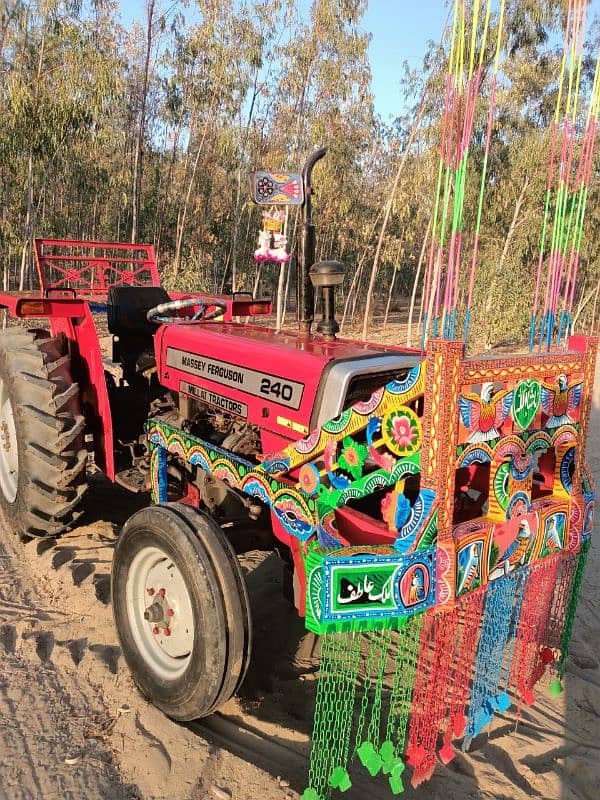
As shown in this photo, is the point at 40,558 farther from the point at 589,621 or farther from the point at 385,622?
the point at 589,621

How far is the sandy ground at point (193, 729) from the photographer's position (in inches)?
77.5

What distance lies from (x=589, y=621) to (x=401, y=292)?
40.5 meters

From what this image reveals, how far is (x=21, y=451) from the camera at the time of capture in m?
3.30

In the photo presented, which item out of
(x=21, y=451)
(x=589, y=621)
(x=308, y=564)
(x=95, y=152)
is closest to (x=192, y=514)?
(x=308, y=564)

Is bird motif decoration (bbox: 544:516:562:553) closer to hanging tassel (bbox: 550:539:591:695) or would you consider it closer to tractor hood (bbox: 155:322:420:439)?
hanging tassel (bbox: 550:539:591:695)

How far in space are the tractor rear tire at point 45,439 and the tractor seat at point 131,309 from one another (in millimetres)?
445

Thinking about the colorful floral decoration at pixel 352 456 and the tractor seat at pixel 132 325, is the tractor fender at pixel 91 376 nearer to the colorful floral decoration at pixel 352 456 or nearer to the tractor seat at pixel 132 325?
the tractor seat at pixel 132 325

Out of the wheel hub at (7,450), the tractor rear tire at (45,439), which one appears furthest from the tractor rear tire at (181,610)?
the wheel hub at (7,450)

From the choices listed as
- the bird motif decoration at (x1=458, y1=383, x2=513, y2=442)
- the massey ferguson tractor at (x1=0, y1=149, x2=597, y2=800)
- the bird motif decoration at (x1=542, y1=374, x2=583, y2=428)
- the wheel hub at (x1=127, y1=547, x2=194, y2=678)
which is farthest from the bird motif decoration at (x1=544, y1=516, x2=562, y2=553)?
the wheel hub at (x1=127, y1=547, x2=194, y2=678)

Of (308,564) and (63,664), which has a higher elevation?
(308,564)

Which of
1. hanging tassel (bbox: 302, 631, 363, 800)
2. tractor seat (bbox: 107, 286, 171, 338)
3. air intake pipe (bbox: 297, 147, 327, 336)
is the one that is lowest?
hanging tassel (bbox: 302, 631, 363, 800)

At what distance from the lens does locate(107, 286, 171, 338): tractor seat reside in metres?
3.80

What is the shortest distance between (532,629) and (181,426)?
189 centimetres

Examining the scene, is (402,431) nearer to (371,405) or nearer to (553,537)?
(371,405)
